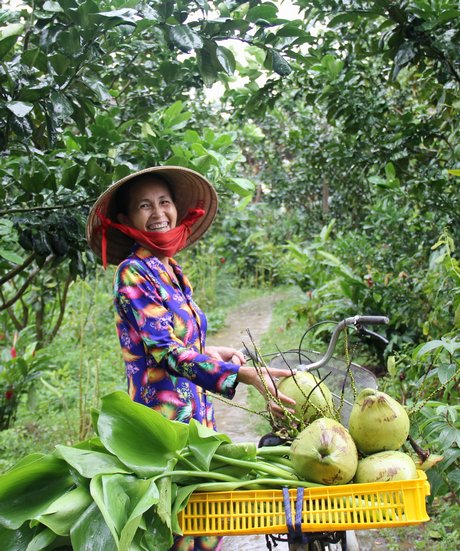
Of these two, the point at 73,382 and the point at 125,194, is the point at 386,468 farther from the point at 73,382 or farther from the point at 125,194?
the point at 73,382

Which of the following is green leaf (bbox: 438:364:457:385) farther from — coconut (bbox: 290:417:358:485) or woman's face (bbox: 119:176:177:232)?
woman's face (bbox: 119:176:177:232)

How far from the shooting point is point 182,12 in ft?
6.17

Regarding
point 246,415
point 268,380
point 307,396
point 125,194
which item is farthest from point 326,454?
point 246,415

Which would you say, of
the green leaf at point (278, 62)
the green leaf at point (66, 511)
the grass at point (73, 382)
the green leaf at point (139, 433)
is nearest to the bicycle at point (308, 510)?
the green leaf at point (139, 433)

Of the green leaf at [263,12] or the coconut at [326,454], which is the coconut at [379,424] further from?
the green leaf at [263,12]

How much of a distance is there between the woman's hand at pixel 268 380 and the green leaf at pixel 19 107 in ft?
2.74

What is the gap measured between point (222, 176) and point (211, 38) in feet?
2.76

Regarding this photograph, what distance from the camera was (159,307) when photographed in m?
1.81

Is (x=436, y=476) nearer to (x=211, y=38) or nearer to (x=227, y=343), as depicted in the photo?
(x=211, y=38)

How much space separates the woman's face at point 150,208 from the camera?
201 centimetres

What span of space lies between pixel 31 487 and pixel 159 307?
0.65 m

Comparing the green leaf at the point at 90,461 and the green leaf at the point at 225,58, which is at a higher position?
the green leaf at the point at 225,58

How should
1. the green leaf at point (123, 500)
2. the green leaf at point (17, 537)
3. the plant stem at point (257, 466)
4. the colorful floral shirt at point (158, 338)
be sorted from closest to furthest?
the green leaf at point (123, 500) → the green leaf at point (17, 537) → the plant stem at point (257, 466) → the colorful floral shirt at point (158, 338)

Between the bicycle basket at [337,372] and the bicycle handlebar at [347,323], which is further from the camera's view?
the bicycle basket at [337,372]
